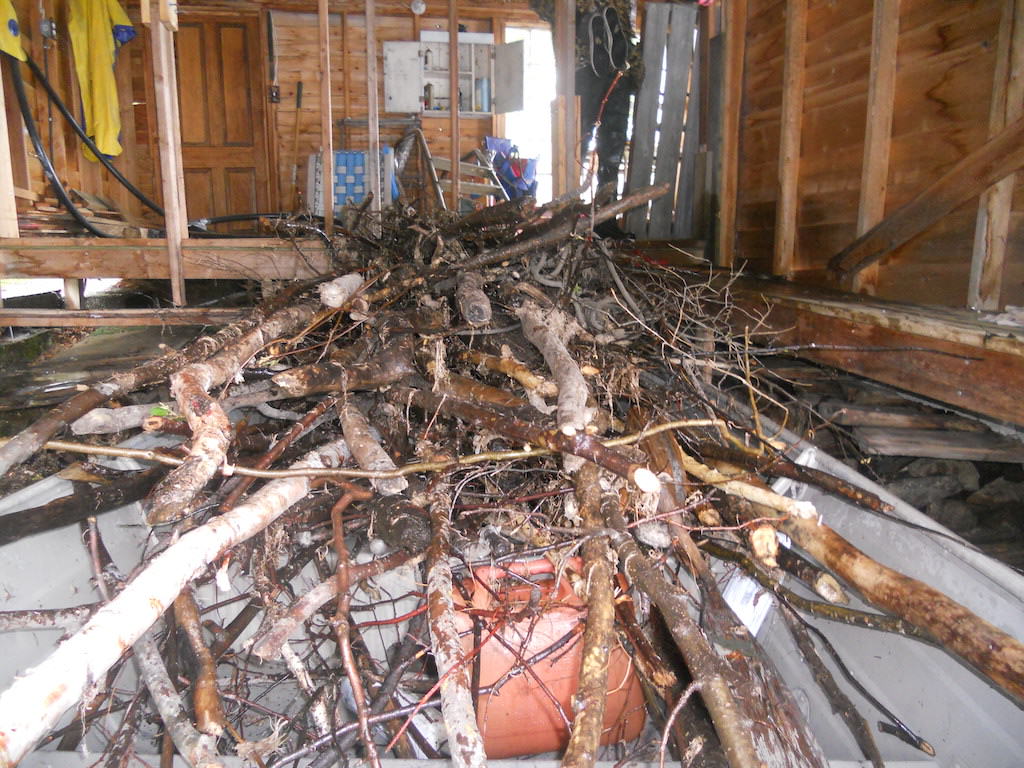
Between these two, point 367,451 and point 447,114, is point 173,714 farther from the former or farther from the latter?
point 447,114

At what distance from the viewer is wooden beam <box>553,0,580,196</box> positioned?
3684mm

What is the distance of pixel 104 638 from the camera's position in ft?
3.29

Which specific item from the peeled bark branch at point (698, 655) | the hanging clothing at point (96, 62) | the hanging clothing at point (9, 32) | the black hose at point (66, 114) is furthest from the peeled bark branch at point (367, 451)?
the hanging clothing at point (96, 62)

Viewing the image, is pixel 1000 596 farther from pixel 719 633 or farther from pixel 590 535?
pixel 590 535

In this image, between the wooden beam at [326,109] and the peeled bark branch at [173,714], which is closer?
the peeled bark branch at [173,714]

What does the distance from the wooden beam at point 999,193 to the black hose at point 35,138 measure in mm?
4725

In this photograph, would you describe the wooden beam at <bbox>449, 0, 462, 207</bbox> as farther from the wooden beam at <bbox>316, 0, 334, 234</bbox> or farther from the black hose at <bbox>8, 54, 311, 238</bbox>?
the black hose at <bbox>8, 54, 311, 238</bbox>

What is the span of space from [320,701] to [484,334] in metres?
1.25

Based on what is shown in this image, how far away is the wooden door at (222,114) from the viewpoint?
6910mm

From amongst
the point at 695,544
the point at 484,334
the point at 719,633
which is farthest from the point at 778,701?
the point at 484,334

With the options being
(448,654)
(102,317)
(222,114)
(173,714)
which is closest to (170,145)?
(102,317)

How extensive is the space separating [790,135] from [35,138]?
4.77 meters

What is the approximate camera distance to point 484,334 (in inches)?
90.6

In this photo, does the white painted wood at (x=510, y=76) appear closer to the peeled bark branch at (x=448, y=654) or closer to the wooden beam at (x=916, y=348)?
the wooden beam at (x=916, y=348)
